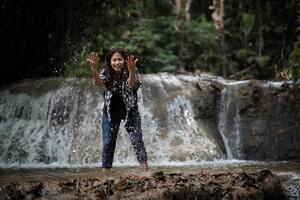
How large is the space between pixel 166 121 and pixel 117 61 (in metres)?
3.25

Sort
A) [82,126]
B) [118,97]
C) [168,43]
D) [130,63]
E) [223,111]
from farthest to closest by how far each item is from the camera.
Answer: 1. [168,43]
2. [223,111]
3. [82,126]
4. [118,97]
5. [130,63]

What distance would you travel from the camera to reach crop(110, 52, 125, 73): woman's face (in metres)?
5.53

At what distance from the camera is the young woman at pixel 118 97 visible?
18.0ft

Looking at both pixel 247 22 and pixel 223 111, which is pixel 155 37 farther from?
pixel 223 111

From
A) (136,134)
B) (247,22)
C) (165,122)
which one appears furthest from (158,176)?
(247,22)

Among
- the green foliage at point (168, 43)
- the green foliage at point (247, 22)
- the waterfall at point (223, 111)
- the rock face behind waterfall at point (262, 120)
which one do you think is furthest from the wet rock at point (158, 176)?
the green foliage at point (247, 22)

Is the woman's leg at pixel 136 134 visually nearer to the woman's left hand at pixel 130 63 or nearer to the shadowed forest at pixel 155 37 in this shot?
the woman's left hand at pixel 130 63

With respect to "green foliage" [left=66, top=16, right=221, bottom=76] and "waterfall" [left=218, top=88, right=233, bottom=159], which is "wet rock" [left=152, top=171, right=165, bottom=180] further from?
"green foliage" [left=66, top=16, right=221, bottom=76]

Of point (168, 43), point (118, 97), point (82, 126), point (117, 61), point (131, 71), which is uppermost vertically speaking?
point (168, 43)

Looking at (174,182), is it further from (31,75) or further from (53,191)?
(31,75)

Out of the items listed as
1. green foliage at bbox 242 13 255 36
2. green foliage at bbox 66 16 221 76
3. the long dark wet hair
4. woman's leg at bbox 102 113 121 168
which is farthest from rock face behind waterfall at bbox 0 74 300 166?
green foliage at bbox 242 13 255 36

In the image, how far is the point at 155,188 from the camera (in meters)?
4.41

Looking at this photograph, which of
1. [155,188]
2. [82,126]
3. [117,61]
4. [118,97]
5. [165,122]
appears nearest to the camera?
[155,188]

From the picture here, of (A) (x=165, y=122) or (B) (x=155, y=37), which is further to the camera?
(B) (x=155, y=37)
